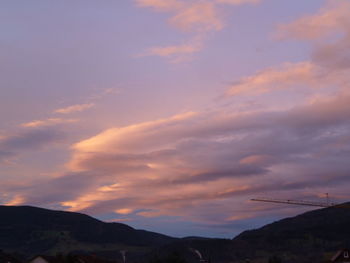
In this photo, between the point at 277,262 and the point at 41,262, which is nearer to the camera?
the point at 41,262

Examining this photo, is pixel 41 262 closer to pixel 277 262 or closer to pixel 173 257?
pixel 173 257

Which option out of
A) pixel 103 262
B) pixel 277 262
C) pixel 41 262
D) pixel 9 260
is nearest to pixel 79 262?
pixel 41 262

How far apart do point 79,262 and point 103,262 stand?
22942 mm

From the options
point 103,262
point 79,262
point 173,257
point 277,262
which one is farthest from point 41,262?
point 277,262

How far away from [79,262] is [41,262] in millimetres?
10726

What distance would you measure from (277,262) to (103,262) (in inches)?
2170

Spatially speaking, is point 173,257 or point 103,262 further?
point 103,262

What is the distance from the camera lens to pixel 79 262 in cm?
14700

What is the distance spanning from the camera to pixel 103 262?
16912 cm

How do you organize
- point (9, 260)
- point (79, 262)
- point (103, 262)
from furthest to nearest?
point (9, 260), point (103, 262), point (79, 262)

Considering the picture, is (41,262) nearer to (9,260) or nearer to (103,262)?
(103,262)

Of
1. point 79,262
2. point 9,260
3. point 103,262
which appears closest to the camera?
point 79,262

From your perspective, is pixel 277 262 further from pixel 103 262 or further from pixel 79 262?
pixel 79 262

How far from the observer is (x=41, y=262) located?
150m
